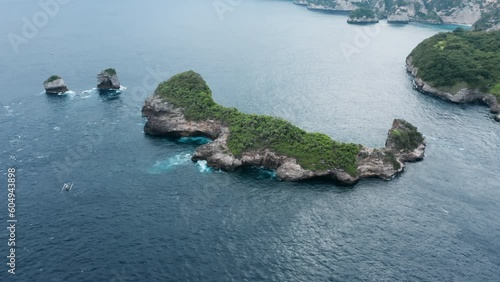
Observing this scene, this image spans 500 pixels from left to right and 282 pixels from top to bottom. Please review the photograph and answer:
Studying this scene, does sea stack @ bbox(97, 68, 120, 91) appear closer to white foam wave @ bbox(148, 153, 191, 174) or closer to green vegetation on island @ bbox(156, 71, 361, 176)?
green vegetation on island @ bbox(156, 71, 361, 176)

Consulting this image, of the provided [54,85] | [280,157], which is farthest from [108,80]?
[280,157]

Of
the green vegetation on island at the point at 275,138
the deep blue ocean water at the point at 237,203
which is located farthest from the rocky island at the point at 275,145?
the deep blue ocean water at the point at 237,203

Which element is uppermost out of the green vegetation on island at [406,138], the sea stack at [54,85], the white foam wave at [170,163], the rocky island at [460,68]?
the rocky island at [460,68]

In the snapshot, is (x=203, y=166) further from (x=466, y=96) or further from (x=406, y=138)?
(x=466, y=96)

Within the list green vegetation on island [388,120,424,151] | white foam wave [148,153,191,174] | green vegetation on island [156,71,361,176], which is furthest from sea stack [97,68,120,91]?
green vegetation on island [388,120,424,151]

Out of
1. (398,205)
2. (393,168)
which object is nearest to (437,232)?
(398,205)

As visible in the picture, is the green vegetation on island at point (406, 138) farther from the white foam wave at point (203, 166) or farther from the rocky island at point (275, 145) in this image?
the white foam wave at point (203, 166)
